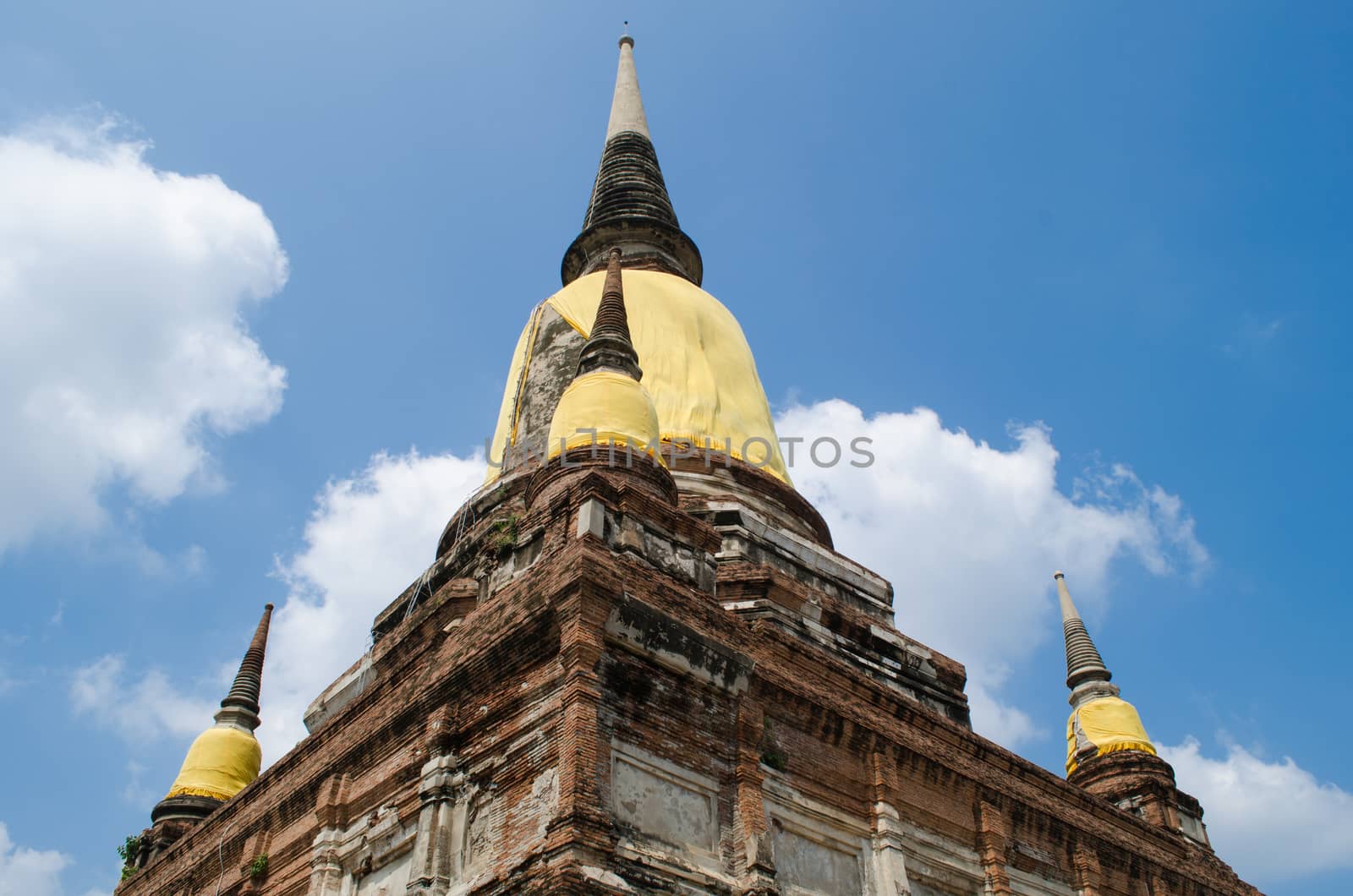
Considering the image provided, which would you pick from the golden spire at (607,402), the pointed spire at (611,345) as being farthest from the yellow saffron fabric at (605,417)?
the pointed spire at (611,345)

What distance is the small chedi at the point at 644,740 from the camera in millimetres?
8969

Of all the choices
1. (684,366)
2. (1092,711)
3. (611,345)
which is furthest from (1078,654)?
(611,345)

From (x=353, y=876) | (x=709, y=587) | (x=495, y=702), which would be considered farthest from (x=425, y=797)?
(x=709, y=587)

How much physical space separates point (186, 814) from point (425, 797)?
29.6 ft

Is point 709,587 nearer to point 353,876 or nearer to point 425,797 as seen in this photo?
point 425,797

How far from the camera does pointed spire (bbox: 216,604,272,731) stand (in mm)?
18484

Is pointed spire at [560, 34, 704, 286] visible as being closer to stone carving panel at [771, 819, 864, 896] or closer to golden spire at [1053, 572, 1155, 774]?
golden spire at [1053, 572, 1155, 774]

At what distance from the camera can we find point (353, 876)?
10.7 meters

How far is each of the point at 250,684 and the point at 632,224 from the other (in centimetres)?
1011

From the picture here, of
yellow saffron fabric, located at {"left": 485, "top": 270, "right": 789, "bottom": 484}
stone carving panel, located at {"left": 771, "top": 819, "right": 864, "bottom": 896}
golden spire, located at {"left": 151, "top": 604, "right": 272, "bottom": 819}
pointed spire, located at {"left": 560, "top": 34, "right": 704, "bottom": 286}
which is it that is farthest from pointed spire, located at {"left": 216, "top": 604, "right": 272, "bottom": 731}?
stone carving panel, located at {"left": 771, "top": 819, "right": 864, "bottom": 896}

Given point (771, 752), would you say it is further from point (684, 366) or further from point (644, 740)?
point (684, 366)

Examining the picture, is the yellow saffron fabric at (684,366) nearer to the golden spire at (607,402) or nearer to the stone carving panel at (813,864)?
the golden spire at (607,402)

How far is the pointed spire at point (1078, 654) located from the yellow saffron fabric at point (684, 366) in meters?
5.79

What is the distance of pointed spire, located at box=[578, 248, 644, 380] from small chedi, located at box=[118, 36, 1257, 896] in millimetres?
37
